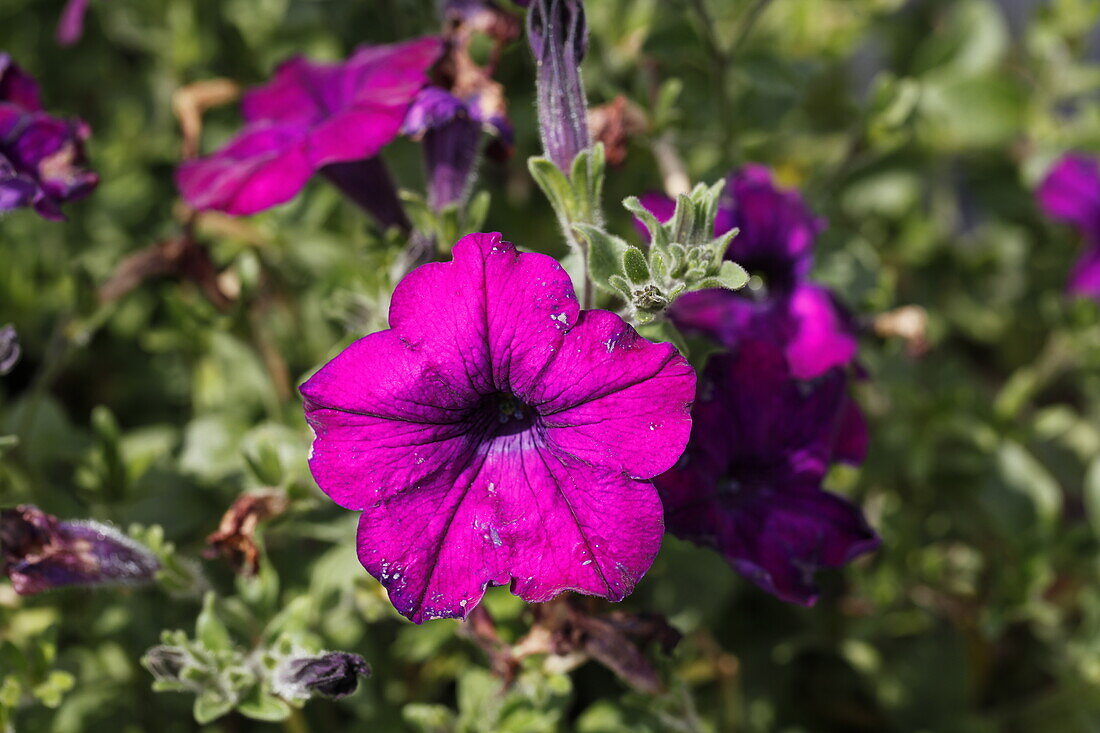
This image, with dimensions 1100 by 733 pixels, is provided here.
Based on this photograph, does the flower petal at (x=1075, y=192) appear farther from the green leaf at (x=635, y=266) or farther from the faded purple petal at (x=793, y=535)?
the green leaf at (x=635, y=266)

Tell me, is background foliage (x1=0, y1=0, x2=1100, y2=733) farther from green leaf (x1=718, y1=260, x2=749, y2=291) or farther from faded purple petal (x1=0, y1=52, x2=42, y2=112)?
green leaf (x1=718, y1=260, x2=749, y2=291)

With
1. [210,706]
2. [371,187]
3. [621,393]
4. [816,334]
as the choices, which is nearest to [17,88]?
[371,187]

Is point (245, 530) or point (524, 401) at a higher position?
point (524, 401)

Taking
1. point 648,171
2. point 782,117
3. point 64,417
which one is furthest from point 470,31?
point 64,417

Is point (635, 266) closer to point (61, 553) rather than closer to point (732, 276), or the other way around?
point (732, 276)

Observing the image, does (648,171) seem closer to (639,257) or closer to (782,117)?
(782,117)

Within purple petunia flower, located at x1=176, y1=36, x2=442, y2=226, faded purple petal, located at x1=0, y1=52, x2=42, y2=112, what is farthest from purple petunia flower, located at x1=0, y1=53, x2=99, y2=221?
purple petunia flower, located at x1=176, y1=36, x2=442, y2=226

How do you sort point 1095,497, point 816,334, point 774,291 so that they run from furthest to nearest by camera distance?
point 1095,497, point 774,291, point 816,334

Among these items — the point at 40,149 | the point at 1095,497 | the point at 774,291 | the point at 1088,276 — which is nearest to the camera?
the point at 40,149
